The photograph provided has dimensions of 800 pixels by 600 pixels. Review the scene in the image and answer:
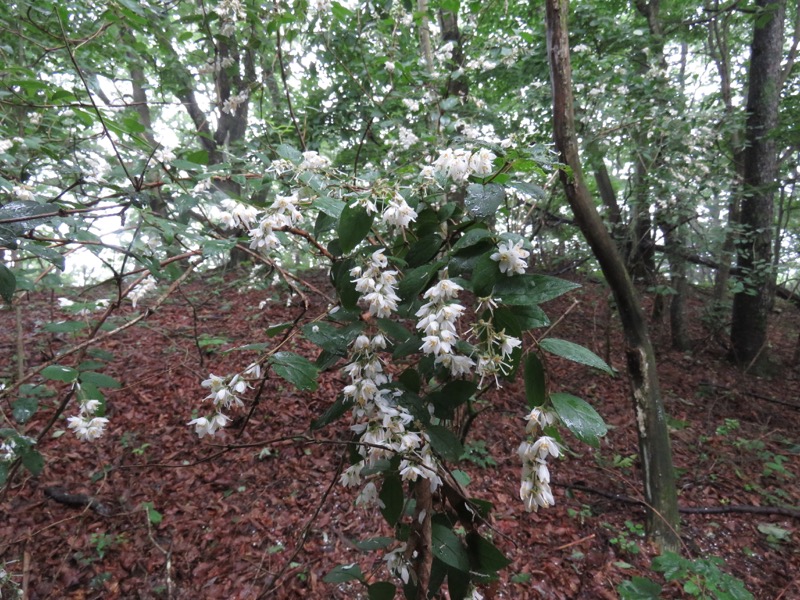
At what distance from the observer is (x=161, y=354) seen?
13.9 feet

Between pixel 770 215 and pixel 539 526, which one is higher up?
pixel 770 215

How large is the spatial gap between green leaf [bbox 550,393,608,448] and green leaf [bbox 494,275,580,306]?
0.66 feet

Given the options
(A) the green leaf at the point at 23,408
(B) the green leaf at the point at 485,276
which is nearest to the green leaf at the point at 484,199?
(B) the green leaf at the point at 485,276

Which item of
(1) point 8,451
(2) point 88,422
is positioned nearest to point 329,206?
(2) point 88,422

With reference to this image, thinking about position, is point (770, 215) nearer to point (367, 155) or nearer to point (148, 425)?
point (367, 155)

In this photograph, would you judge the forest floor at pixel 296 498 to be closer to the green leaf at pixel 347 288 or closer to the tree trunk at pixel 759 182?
the green leaf at pixel 347 288

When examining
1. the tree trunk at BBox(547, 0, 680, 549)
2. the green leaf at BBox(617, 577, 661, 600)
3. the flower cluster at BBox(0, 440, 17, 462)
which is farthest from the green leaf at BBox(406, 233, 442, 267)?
the flower cluster at BBox(0, 440, 17, 462)

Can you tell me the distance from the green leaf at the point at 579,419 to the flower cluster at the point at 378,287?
16.1 inches

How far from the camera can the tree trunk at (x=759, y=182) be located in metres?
4.64

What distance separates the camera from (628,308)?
224 cm

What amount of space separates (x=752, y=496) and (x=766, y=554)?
0.66m

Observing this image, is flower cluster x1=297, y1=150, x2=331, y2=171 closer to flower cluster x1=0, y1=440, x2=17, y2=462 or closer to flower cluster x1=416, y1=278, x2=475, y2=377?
flower cluster x1=416, y1=278, x2=475, y2=377

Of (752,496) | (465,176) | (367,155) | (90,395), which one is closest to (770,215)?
(752,496)

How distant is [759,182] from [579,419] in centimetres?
582
